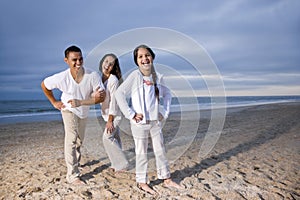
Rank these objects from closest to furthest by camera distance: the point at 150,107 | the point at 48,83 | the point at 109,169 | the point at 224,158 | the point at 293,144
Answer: the point at 150,107
the point at 48,83
the point at 109,169
the point at 224,158
the point at 293,144

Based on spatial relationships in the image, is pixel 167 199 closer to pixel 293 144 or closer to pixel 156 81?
pixel 156 81

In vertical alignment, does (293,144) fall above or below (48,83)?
below

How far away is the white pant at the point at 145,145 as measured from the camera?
11.7 feet

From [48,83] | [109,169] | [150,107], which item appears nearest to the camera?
[150,107]

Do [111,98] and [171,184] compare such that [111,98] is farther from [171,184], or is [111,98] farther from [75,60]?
[171,184]

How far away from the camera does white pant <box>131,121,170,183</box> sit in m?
3.55

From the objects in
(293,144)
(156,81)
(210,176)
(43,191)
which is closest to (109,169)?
(43,191)

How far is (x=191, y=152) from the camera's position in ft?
19.9

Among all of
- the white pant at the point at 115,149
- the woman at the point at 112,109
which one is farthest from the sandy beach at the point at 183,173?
the woman at the point at 112,109

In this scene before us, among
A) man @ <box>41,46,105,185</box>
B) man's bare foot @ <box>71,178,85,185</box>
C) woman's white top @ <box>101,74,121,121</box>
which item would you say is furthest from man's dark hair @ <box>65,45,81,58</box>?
man's bare foot @ <box>71,178,85,185</box>

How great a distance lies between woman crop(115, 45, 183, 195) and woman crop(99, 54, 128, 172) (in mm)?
525

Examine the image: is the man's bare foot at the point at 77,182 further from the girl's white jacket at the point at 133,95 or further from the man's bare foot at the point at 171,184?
the girl's white jacket at the point at 133,95

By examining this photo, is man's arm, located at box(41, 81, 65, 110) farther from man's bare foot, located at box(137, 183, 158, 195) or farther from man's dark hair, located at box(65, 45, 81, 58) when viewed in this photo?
man's bare foot, located at box(137, 183, 158, 195)

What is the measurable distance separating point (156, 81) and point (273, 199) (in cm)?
220
